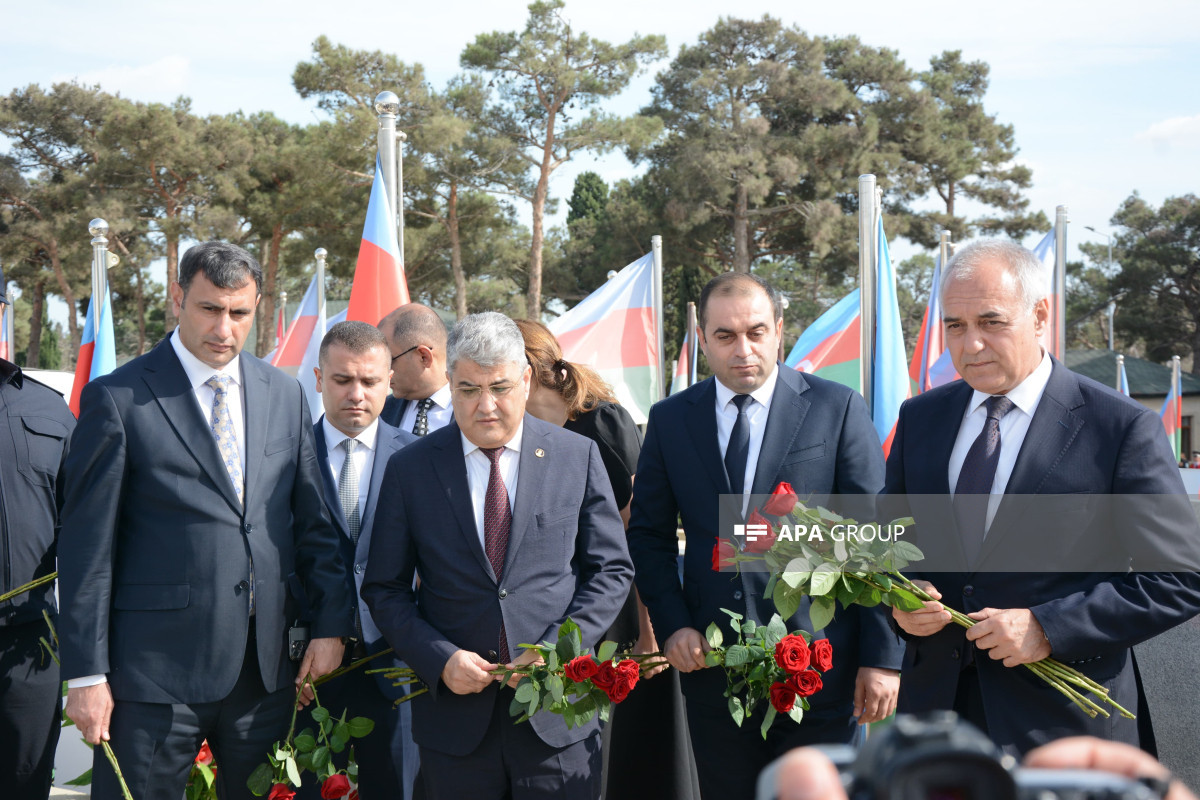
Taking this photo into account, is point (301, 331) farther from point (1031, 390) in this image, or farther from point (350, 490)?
point (1031, 390)

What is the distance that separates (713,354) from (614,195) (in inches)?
1257

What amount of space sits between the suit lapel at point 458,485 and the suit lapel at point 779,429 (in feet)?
2.80

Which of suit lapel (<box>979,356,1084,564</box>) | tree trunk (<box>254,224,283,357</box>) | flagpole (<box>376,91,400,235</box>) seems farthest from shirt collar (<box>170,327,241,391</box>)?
tree trunk (<box>254,224,283,357</box>)

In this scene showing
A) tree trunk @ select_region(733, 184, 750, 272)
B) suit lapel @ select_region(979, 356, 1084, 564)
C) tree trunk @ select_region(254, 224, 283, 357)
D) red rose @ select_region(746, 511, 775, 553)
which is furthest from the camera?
tree trunk @ select_region(733, 184, 750, 272)

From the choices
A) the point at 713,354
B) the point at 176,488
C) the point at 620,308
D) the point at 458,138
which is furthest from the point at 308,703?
the point at 458,138

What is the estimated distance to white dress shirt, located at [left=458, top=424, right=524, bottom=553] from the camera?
2996mm

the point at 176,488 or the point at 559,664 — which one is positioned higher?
the point at 176,488

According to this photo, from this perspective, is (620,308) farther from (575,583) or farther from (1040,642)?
(1040,642)

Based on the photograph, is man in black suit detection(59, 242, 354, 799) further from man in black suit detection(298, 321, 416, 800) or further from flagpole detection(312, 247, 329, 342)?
flagpole detection(312, 247, 329, 342)

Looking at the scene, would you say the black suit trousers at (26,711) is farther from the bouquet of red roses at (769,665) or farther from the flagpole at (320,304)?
the flagpole at (320,304)

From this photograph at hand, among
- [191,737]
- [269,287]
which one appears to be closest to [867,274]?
[191,737]

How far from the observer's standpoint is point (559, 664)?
106 inches

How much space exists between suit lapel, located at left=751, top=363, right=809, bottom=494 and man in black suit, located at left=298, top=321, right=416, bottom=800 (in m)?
1.27

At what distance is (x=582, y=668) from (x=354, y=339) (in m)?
1.67
